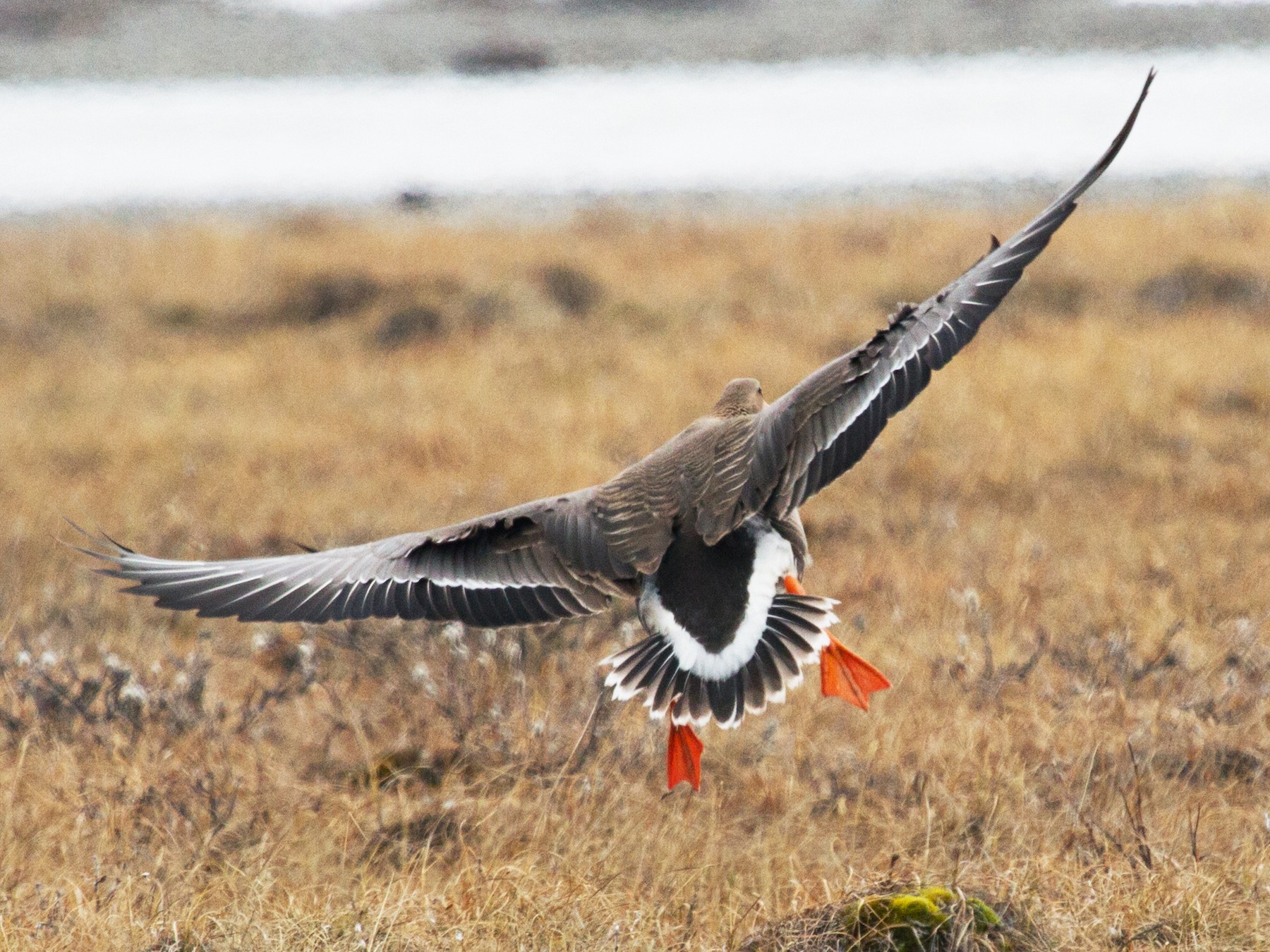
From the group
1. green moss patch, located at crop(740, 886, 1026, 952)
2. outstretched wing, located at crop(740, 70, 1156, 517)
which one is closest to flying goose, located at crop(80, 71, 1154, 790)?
outstretched wing, located at crop(740, 70, 1156, 517)

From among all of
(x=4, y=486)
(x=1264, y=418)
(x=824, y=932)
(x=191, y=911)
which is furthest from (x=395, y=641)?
(x=1264, y=418)

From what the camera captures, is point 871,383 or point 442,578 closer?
point 871,383

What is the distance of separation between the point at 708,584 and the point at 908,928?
4.03ft

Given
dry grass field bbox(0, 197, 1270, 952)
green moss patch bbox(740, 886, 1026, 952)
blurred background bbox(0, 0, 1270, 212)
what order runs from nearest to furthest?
green moss patch bbox(740, 886, 1026, 952) → dry grass field bbox(0, 197, 1270, 952) → blurred background bbox(0, 0, 1270, 212)

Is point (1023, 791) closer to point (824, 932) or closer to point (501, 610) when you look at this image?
point (824, 932)

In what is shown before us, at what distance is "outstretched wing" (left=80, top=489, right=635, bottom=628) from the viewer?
411 centimetres

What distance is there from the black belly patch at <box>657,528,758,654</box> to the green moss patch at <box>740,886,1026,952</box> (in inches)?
37.7

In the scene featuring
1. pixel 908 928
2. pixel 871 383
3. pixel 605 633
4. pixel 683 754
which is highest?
pixel 871 383

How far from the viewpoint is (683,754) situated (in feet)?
13.7

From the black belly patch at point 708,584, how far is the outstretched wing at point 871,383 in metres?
0.21

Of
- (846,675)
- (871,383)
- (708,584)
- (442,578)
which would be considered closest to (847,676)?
(846,675)

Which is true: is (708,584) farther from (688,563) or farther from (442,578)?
(442,578)

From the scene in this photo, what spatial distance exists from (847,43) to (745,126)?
5110mm

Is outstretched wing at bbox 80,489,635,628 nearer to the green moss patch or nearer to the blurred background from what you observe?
the green moss patch
